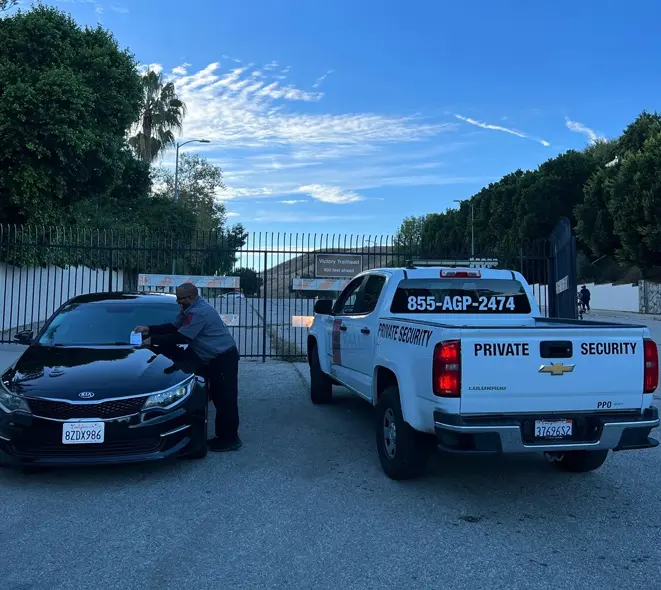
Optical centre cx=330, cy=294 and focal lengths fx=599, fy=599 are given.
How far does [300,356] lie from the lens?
12.9m

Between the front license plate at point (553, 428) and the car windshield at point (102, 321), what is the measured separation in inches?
160

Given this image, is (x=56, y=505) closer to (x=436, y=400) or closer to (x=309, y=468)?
(x=309, y=468)

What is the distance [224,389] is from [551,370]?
307cm

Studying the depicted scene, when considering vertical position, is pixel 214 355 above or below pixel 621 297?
below

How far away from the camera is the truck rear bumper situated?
4.12m

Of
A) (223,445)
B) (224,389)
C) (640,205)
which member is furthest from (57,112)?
(640,205)

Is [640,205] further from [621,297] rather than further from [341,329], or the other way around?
[341,329]

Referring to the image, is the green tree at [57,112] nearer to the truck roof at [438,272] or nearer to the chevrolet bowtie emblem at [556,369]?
the truck roof at [438,272]

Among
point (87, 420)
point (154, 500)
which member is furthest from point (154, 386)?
point (154, 500)

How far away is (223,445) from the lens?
5.91 m

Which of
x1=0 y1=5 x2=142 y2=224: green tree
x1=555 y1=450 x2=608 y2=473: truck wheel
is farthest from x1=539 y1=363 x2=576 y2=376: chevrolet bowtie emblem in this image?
x1=0 y1=5 x2=142 y2=224: green tree

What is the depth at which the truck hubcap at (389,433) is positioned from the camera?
5.07 metres

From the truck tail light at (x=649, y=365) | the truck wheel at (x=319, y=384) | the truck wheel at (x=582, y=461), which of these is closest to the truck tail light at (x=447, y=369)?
the truck tail light at (x=649, y=365)

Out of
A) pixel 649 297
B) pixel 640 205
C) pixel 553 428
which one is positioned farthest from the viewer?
pixel 649 297
